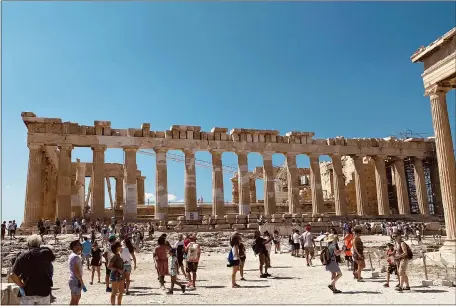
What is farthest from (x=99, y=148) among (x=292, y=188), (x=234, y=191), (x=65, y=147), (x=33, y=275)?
(x=33, y=275)

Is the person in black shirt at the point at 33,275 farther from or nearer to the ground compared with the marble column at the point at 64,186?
nearer to the ground

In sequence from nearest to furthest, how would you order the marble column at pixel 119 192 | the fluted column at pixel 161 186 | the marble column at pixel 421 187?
the fluted column at pixel 161 186, the marble column at pixel 421 187, the marble column at pixel 119 192

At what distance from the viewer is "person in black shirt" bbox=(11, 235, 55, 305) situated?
18.6 feet

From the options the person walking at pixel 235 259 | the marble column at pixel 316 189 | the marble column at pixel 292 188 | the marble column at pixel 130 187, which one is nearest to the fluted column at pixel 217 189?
the marble column at pixel 292 188

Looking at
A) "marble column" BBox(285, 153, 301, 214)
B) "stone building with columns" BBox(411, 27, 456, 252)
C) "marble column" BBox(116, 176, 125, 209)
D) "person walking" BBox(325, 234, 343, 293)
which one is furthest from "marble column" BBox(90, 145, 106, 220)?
"person walking" BBox(325, 234, 343, 293)

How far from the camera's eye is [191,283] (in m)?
11.4

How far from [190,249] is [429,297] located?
5767 millimetres

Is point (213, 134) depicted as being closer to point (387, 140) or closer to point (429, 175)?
point (387, 140)

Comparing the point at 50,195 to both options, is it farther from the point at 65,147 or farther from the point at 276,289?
the point at 276,289

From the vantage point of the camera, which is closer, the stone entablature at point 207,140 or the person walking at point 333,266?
the person walking at point 333,266

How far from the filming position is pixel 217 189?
33.3m

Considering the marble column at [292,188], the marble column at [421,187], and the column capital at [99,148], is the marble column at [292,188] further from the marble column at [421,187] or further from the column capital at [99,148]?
the column capital at [99,148]

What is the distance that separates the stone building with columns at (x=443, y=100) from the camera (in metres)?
14.6

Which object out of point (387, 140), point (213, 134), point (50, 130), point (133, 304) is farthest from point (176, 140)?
point (133, 304)
